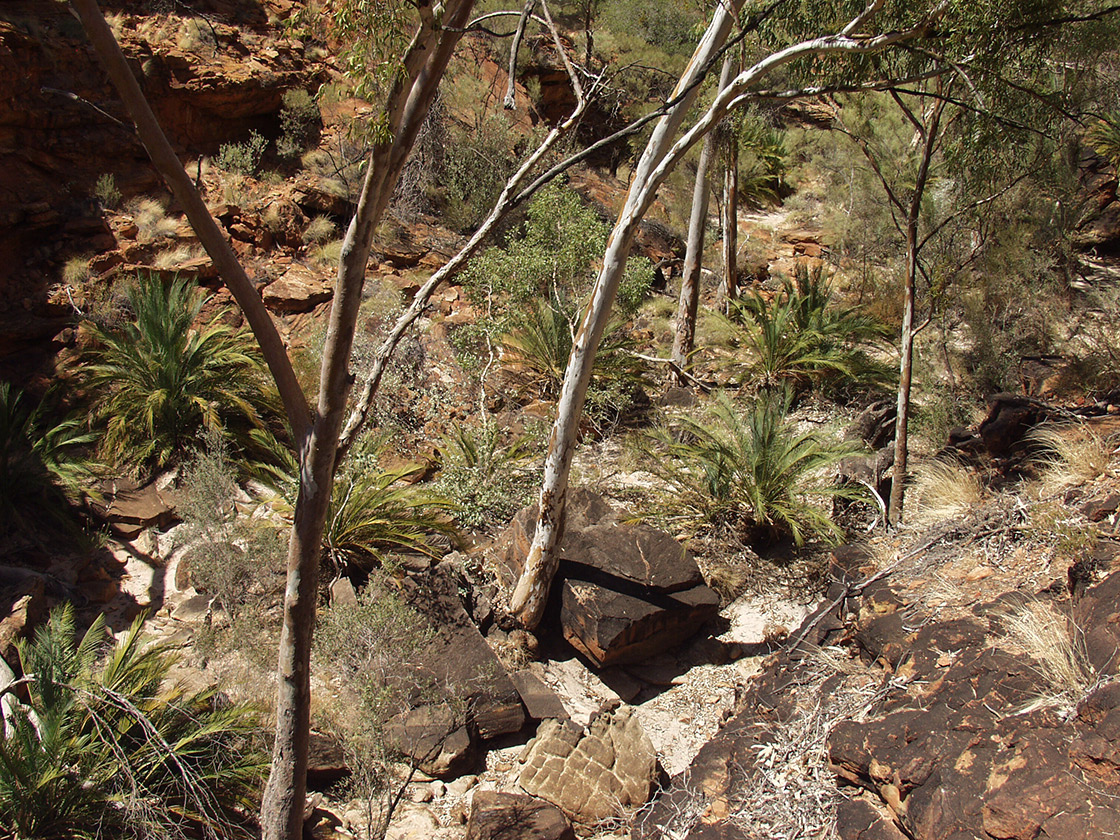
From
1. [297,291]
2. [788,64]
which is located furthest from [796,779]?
[297,291]

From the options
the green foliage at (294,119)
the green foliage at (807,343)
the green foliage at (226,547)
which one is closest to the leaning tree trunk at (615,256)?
the green foliage at (226,547)

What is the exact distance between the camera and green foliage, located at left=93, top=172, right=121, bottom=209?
33.2 ft

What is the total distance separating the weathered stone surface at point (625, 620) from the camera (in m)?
6.57

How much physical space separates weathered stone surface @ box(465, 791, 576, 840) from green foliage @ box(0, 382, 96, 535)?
4672mm

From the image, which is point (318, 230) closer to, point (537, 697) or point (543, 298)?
point (543, 298)

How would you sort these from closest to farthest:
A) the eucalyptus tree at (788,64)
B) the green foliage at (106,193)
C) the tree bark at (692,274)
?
the eucalyptus tree at (788,64)
the green foliage at (106,193)
the tree bark at (692,274)

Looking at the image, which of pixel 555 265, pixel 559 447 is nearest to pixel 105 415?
pixel 559 447

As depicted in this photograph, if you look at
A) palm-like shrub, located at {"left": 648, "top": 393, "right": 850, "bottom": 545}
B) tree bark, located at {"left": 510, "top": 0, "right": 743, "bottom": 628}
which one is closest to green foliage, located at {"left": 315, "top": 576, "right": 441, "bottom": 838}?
tree bark, located at {"left": 510, "top": 0, "right": 743, "bottom": 628}

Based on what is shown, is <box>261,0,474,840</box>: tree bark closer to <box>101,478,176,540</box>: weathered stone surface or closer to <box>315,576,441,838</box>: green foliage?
<box>315,576,441,838</box>: green foliage

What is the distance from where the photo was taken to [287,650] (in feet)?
12.5

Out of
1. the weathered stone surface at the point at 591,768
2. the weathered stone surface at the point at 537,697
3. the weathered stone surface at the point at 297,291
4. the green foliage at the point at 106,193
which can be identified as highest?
the green foliage at the point at 106,193

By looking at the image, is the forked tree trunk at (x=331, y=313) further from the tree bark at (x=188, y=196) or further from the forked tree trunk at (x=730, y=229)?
the forked tree trunk at (x=730, y=229)

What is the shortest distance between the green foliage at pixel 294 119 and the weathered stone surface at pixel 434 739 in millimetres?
9605

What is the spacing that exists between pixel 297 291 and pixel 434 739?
7.01m
